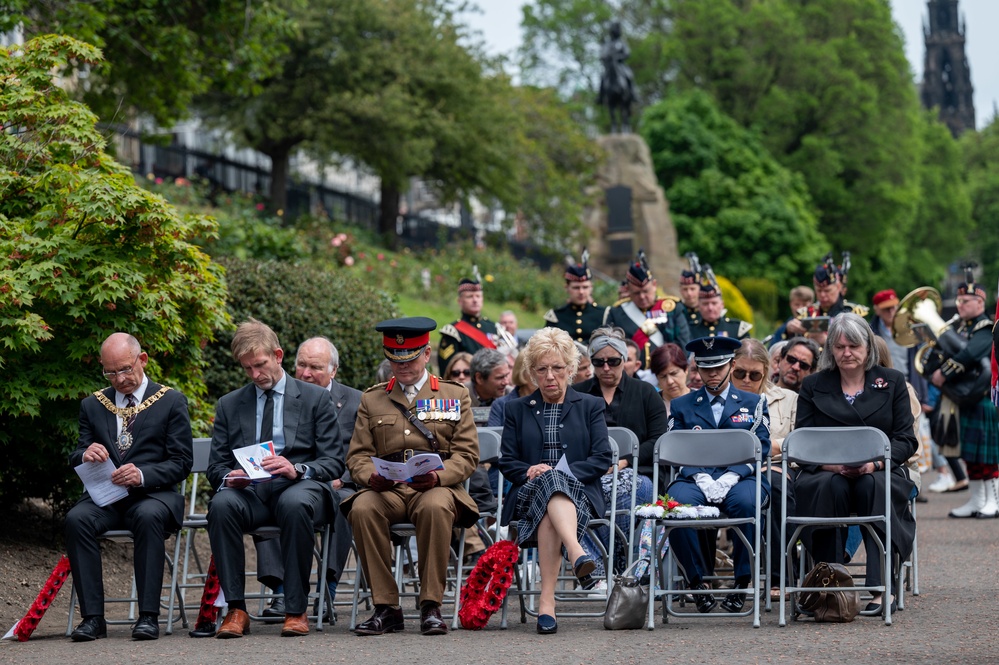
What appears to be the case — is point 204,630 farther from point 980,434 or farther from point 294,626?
point 980,434

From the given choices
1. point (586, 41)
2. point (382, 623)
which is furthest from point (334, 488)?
point (586, 41)

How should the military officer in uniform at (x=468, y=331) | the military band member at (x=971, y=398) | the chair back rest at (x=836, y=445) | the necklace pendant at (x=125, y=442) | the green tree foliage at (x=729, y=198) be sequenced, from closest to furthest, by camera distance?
the chair back rest at (x=836, y=445), the necklace pendant at (x=125, y=442), the military officer in uniform at (x=468, y=331), the military band member at (x=971, y=398), the green tree foliage at (x=729, y=198)

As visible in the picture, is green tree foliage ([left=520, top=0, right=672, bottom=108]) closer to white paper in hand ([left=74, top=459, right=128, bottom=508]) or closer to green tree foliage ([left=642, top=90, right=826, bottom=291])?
green tree foliage ([left=642, top=90, right=826, bottom=291])

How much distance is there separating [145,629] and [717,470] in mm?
3449

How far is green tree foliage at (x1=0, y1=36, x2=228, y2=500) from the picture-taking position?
9.47m

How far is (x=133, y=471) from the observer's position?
8.38 m

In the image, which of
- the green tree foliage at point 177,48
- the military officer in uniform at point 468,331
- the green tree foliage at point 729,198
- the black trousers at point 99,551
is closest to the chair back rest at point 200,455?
the black trousers at point 99,551

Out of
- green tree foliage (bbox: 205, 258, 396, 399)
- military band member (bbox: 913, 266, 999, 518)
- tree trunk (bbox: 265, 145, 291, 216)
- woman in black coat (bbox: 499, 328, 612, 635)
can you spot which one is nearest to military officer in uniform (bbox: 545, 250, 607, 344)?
green tree foliage (bbox: 205, 258, 396, 399)

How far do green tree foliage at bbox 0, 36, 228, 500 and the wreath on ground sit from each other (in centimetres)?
310

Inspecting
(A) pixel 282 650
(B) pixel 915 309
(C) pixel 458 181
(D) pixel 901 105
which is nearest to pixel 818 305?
(B) pixel 915 309

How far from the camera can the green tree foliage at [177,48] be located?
1775 centimetres

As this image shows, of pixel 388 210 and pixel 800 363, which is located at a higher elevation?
pixel 388 210

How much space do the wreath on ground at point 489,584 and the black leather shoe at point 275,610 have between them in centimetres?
114

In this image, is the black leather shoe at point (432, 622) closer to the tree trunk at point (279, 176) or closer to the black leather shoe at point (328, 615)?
the black leather shoe at point (328, 615)
